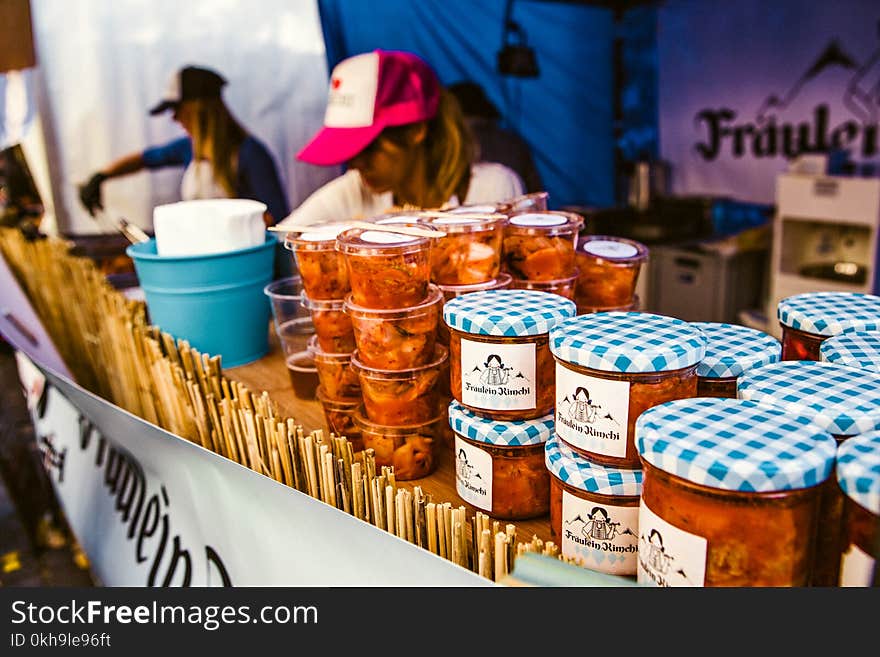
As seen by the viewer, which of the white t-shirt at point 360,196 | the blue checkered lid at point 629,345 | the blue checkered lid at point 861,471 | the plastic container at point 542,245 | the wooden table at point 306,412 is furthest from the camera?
the white t-shirt at point 360,196

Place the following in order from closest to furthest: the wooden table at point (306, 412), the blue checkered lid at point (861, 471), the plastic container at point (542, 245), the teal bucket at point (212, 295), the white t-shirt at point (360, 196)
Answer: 1. the blue checkered lid at point (861, 471)
2. the wooden table at point (306, 412)
3. the plastic container at point (542, 245)
4. the teal bucket at point (212, 295)
5. the white t-shirt at point (360, 196)

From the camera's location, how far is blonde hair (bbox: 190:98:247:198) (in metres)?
4.47

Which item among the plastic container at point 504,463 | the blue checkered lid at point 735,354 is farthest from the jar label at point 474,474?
the blue checkered lid at point 735,354

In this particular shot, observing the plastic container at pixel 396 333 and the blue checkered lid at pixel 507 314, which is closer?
the blue checkered lid at pixel 507 314

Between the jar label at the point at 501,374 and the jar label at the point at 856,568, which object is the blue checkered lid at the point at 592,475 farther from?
the jar label at the point at 856,568

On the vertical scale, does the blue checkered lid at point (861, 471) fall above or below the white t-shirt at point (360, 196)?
below

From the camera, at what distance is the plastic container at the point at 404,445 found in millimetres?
1300

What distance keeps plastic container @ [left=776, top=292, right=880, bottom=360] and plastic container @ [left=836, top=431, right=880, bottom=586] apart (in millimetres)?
411

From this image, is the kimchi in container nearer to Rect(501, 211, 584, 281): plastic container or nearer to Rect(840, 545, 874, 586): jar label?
Rect(840, 545, 874, 586): jar label

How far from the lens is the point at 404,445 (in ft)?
4.28

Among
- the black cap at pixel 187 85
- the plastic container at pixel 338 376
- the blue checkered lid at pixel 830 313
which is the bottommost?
the plastic container at pixel 338 376

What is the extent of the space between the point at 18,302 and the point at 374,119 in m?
1.26

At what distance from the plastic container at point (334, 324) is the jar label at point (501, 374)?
1.37 ft
